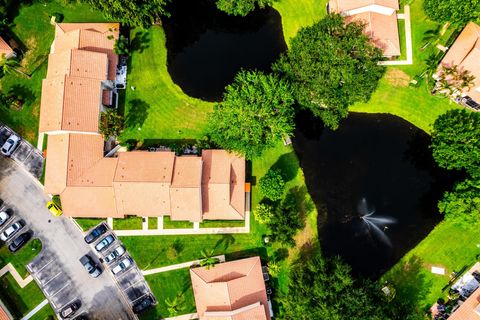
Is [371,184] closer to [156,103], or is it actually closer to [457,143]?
[457,143]

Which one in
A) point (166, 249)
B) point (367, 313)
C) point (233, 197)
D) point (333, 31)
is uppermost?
point (333, 31)

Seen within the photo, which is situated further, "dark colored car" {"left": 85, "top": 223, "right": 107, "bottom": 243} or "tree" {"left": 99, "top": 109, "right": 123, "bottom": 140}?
"dark colored car" {"left": 85, "top": 223, "right": 107, "bottom": 243}

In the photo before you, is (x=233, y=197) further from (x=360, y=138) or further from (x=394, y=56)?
(x=394, y=56)

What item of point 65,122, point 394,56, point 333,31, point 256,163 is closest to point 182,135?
point 256,163

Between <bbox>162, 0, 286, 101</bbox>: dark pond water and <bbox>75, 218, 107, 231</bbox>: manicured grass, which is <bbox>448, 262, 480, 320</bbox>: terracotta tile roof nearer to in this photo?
<bbox>162, 0, 286, 101</bbox>: dark pond water

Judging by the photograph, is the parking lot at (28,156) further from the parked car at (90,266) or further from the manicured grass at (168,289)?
the manicured grass at (168,289)

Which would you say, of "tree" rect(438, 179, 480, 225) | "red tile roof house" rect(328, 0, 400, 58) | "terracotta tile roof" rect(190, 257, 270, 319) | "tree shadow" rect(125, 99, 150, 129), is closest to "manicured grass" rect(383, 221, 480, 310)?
"tree" rect(438, 179, 480, 225)

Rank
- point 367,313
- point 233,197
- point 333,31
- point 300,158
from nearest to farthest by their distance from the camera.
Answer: point 367,313 → point 333,31 → point 233,197 → point 300,158
